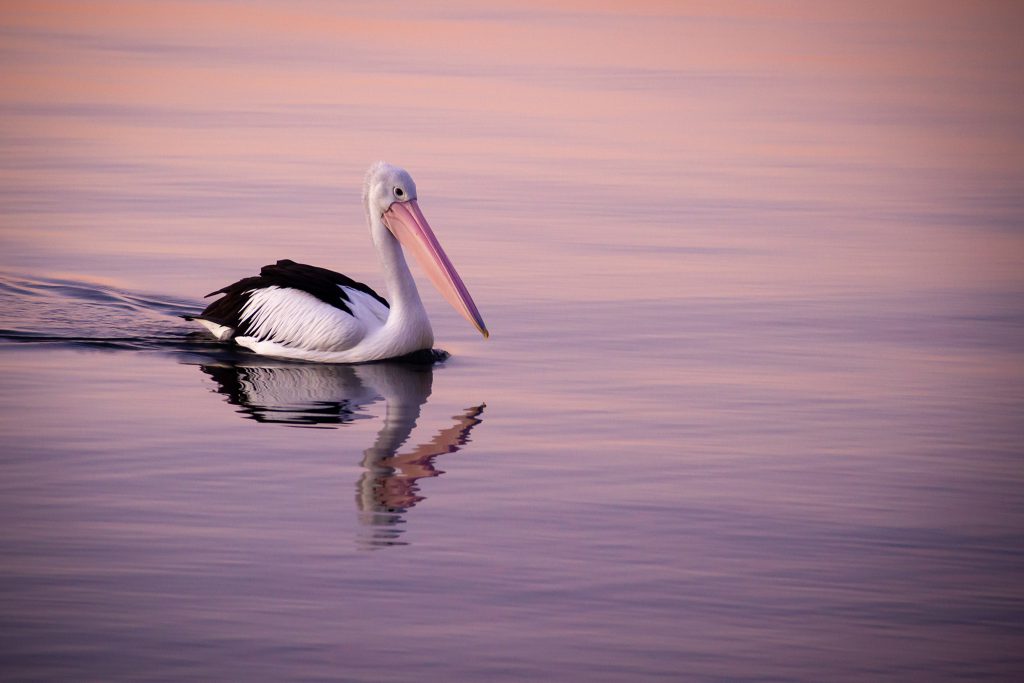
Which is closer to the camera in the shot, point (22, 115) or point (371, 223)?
point (371, 223)

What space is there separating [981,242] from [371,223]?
15.1 feet

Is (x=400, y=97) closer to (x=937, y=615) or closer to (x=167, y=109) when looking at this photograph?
(x=167, y=109)

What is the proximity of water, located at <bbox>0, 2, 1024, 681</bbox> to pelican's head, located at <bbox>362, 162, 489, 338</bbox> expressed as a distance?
1.63 feet

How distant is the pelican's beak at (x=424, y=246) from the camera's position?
27.3 ft

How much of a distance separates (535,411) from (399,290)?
146 cm

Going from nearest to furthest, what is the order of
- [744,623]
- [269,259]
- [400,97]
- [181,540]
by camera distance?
[744,623] → [181,540] → [269,259] → [400,97]

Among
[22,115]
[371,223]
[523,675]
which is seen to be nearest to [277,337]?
[371,223]

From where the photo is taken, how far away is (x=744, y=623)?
15.6 ft

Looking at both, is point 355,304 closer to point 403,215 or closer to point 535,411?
point 403,215

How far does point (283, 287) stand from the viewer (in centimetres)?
827

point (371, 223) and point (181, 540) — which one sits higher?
point (371, 223)

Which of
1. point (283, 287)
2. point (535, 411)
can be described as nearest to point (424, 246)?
point (283, 287)

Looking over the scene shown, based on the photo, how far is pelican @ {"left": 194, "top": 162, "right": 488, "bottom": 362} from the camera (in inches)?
319

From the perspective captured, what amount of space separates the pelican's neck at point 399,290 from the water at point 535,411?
0.61 feet
